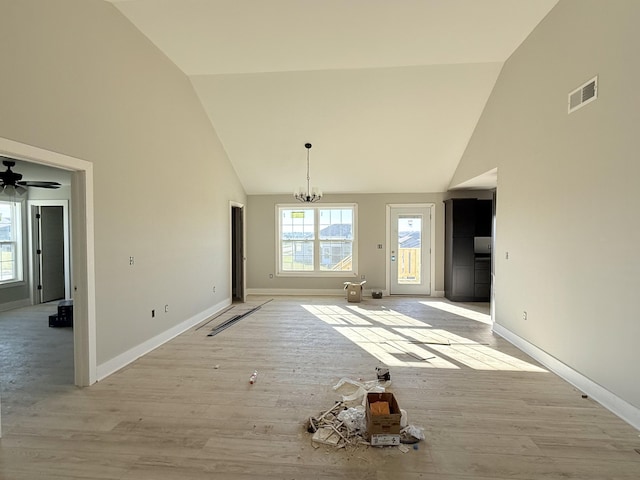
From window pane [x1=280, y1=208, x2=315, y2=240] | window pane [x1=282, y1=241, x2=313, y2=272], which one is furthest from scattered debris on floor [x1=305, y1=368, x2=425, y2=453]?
window pane [x1=280, y1=208, x2=315, y2=240]

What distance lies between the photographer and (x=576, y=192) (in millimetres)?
2986

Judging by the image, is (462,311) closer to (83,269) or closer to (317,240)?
(317,240)

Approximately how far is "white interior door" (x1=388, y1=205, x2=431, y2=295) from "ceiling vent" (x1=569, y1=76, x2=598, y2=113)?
442 cm

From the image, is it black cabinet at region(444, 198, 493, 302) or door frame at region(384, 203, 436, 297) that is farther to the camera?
door frame at region(384, 203, 436, 297)

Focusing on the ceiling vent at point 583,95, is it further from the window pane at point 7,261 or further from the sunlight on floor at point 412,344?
the window pane at point 7,261

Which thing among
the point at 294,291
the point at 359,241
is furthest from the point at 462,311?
the point at 294,291

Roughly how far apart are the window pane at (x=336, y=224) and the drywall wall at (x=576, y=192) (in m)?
3.71

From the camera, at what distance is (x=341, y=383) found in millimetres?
3008

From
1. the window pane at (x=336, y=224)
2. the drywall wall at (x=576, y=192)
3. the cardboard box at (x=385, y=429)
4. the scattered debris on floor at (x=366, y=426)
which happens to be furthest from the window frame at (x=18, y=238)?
the drywall wall at (x=576, y=192)

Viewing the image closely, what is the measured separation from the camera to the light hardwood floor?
1.95 meters

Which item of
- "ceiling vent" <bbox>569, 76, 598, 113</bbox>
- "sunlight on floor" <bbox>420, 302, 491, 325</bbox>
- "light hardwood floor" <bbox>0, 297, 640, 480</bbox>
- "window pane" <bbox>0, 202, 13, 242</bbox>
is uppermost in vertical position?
"ceiling vent" <bbox>569, 76, 598, 113</bbox>

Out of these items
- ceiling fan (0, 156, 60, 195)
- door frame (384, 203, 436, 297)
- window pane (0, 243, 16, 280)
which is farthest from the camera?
door frame (384, 203, 436, 297)

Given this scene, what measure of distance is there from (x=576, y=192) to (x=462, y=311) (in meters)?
3.44

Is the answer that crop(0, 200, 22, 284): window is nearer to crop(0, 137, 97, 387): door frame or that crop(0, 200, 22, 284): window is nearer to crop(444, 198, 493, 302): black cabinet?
crop(0, 137, 97, 387): door frame
